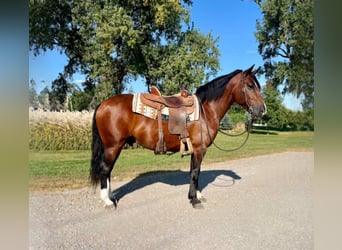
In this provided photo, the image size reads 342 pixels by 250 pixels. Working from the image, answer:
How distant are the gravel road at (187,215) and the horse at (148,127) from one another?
0.82ft

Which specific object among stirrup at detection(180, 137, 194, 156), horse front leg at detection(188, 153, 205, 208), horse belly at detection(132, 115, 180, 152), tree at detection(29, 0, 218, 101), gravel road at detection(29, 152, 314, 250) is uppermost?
tree at detection(29, 0, 218, 101)

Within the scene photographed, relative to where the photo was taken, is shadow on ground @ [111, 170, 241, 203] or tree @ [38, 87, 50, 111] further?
shadow on ground @ [111, 170, 241, 203]

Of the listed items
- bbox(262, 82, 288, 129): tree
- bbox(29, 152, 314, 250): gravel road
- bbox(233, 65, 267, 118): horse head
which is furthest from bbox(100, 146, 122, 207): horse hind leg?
bbox(262, 82, 288, 129): tree

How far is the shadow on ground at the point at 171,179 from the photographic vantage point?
10.9ft

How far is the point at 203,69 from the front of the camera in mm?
2850

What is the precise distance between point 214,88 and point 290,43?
796 mm

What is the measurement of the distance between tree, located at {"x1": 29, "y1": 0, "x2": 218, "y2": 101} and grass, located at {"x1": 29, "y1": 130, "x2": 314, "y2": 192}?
0.92 m

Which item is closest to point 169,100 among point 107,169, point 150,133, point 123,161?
point 150,133

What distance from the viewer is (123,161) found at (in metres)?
4.13

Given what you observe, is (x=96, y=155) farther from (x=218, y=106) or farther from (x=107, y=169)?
(x=218, y=106)

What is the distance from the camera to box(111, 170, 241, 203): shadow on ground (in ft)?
10.9

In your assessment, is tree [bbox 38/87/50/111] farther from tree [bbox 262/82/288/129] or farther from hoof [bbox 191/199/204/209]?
tree [bbox 262/82/288/129]
